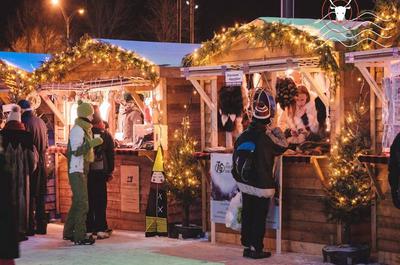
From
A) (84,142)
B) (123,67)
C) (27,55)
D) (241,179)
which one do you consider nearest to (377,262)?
(241,179)

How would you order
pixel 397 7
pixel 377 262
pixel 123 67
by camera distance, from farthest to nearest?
pixel 123 67, pixel 377 262, pixel 397 7

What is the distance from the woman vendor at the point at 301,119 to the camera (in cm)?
1020

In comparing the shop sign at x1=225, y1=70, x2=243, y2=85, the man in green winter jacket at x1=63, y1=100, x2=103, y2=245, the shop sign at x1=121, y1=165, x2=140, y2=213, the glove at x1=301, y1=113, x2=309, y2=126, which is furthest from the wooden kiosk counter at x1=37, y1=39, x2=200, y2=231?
the glove at x1=301, y1=113, x2=309, y2=126

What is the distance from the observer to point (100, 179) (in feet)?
37.0

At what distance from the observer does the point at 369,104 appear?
369 inches

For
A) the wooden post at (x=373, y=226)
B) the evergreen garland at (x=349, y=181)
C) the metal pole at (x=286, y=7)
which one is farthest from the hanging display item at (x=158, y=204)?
the metal pole at (x=286, y=7)

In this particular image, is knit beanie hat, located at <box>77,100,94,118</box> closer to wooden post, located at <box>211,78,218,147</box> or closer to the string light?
the string light

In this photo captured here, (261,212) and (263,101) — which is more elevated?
(263,101)

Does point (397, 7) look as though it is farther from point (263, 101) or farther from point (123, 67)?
point (123, 67)

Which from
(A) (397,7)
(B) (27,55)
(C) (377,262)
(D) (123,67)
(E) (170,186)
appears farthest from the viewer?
(B) (27,55)

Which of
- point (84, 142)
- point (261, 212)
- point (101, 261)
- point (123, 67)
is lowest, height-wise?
point (101, 261)

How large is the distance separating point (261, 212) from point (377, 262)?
1436 mm

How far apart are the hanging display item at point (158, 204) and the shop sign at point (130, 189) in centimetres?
70

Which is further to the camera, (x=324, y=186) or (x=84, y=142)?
(x=84, y=142)
